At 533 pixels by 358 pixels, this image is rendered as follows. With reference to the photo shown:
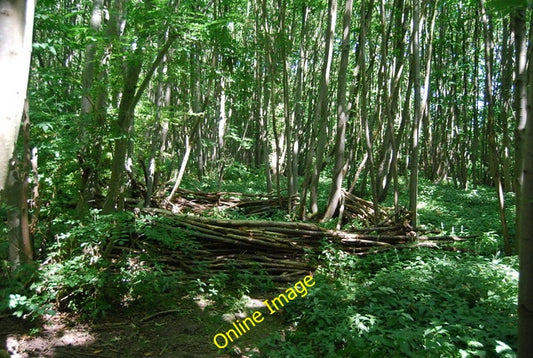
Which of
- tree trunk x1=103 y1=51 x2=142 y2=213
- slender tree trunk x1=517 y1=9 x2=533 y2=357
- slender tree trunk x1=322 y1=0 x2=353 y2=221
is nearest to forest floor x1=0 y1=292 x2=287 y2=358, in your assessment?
tree trunk x1=103 y1=51 x2=142 y2=213

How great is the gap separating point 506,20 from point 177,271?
13703 millimetres

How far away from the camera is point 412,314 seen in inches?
146

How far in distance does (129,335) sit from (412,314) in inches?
113

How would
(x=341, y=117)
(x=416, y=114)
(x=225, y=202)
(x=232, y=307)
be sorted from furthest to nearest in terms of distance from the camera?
(x=225, y=202) < (x=341, y=117) < (x=416, y=114) < (x=232, y=307)

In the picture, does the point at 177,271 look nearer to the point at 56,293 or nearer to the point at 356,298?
the point at 56,293

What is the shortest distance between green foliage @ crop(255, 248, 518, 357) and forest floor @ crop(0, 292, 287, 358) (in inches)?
22.3

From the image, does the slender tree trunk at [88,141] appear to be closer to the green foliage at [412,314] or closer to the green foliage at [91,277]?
the green foliage at [91,277]

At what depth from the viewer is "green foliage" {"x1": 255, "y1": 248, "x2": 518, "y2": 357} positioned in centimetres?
302

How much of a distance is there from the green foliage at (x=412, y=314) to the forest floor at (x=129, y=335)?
1.86 feet

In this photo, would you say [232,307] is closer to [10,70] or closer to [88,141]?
[88,141]

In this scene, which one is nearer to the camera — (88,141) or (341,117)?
(88,141)

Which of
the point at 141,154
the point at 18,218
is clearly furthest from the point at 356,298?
the point at 141,154

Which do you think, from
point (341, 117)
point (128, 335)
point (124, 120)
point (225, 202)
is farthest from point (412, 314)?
point (225, 202)

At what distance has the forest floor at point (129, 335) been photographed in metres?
3.56
